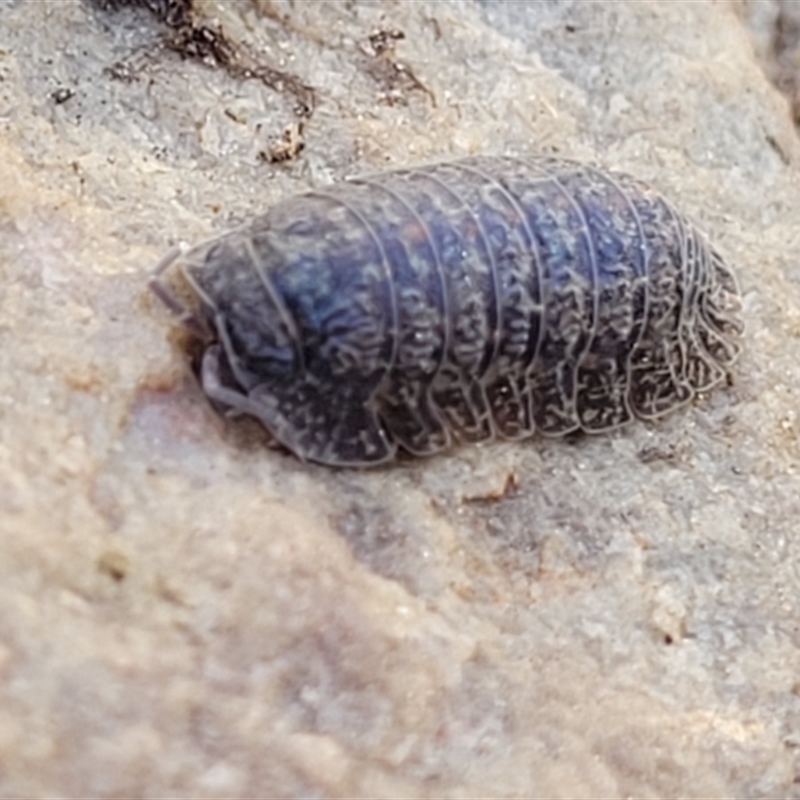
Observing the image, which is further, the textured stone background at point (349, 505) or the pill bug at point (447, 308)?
the pill bug at point (447, 308)

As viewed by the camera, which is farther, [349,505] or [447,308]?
[447,308]

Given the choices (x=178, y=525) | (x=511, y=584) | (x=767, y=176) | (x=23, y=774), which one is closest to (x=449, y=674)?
(x=511, y=584)

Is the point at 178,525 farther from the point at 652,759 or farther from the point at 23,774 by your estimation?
the point at 652,759

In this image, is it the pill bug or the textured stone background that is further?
the pill bug

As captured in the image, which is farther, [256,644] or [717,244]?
[717,244]
